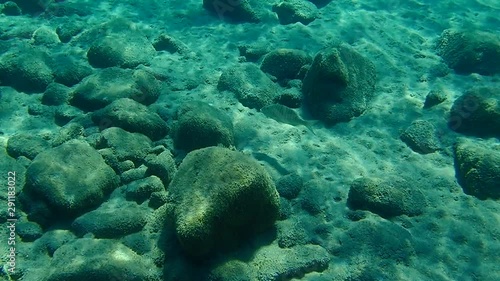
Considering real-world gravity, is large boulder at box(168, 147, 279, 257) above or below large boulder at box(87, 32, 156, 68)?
above

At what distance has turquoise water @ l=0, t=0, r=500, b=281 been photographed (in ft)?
15.8

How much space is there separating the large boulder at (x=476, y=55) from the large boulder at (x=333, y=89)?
359 cm

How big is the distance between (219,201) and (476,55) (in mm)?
8879

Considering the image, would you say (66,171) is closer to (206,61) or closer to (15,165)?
(15,165)

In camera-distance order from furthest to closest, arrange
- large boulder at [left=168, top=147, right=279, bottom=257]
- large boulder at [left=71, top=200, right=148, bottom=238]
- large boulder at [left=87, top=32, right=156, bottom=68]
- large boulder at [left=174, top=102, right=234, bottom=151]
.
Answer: large boulder at [left=87, top=32, right=156, bottom=68] → large boulder at [left=174, top=102, right=234, bottom=151] → large boulder at [left=71, top=200, right=148, bottom=238] → large boulder at [left=168, top=147, right=279, bottom=257]

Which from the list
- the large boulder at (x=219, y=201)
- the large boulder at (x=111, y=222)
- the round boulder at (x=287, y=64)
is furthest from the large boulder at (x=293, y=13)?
the large boulder at (x=111, y=222)

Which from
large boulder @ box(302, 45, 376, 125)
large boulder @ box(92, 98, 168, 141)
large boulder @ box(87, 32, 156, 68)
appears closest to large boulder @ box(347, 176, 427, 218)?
large boulder @ box(302, 45, 376, 125)

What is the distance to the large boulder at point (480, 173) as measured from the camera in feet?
20.4

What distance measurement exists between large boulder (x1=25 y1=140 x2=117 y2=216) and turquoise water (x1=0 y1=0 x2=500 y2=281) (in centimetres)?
2

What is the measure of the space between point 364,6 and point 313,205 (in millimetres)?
10148

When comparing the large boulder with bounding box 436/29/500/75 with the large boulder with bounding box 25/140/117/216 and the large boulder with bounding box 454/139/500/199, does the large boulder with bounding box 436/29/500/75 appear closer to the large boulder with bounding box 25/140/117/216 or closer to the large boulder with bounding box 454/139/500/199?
the large boulder with bounding box 454/139/500/199

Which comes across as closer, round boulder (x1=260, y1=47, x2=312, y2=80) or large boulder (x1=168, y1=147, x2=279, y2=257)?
A: large boulder (x1=168, y1=147, x2=279, y2=257)

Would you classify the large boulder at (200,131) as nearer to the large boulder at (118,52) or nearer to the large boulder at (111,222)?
the large boulder at (111,222)

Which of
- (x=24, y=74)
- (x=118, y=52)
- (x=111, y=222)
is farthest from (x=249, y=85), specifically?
(x=24, y=74)
